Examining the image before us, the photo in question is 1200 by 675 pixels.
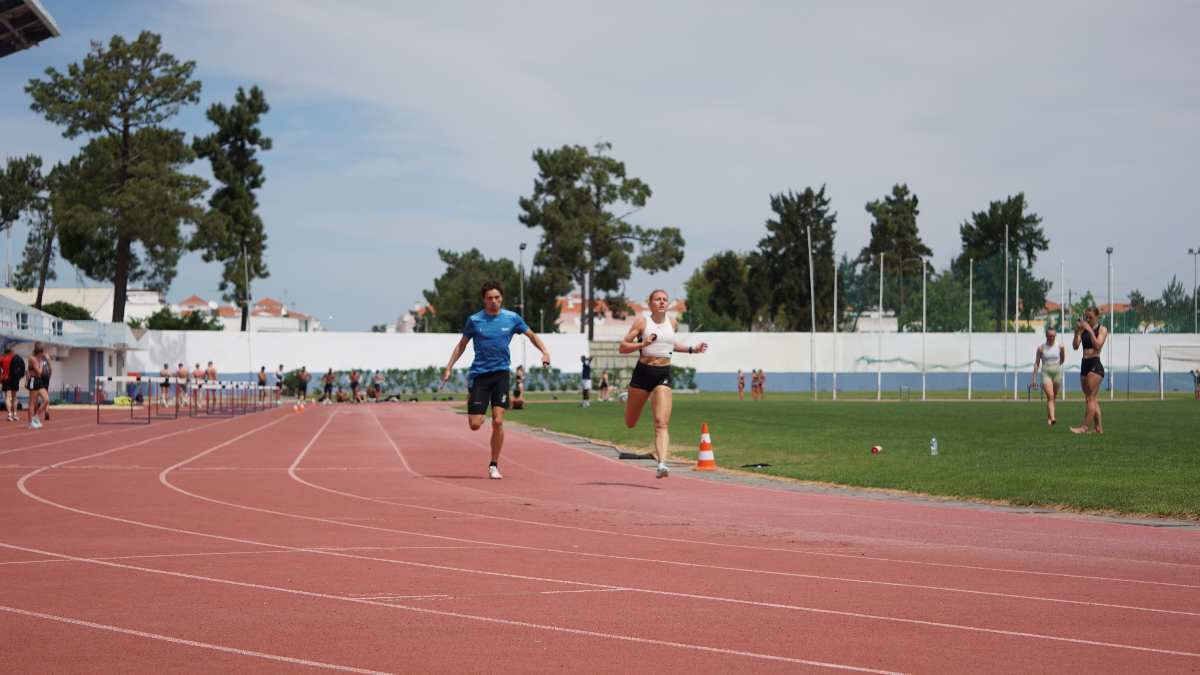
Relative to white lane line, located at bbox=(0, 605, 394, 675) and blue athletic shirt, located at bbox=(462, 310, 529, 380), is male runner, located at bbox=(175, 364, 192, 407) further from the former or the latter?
white lane line, located at bbox=(0, 605, 394, 675)

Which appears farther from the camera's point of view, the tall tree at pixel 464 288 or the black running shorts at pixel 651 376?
the tall tree at pixel 464 288

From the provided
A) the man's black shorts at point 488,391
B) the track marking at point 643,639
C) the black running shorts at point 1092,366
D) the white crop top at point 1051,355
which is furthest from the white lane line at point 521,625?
the white crop top at point 1051,355

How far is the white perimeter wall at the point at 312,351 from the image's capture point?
55.8 metres

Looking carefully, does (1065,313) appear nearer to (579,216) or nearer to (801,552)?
(579,216)

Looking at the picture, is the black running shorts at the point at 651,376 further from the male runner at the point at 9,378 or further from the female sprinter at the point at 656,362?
the male runner at the point at 9,378

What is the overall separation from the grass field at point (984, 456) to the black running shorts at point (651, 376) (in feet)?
6.56

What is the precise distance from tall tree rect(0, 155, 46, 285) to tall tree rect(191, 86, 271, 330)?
544 inches

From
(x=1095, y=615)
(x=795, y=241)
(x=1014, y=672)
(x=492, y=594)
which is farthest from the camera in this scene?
(x=795, y=241)

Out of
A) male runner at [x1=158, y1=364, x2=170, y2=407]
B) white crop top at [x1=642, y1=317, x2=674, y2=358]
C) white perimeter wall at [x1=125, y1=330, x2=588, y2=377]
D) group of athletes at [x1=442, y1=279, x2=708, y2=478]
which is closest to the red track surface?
group of athletes at [x1=442, y1=279, x2=708, y2=478]

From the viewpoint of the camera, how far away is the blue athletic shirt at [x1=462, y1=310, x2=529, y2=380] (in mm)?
10961

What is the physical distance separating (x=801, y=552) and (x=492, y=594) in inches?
89.3

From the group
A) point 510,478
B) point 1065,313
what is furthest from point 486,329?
point 1065,313

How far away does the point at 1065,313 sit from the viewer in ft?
163

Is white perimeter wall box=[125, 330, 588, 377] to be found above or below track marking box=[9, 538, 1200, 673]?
above
